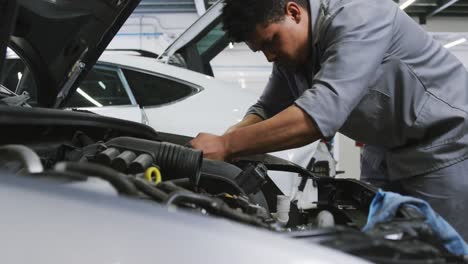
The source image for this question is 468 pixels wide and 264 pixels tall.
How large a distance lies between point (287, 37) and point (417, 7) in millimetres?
8339

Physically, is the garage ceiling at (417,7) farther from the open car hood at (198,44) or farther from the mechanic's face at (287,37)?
the mechanic's face at (287,37)

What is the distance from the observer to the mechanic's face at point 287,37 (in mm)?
1689

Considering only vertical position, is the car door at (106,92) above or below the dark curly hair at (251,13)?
→ below

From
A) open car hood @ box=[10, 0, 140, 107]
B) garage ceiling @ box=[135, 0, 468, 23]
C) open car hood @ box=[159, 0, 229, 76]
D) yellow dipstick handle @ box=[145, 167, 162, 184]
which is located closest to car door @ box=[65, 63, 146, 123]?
open car hood @ box=[159, 0, 229, 76]

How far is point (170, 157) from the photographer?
1343mm

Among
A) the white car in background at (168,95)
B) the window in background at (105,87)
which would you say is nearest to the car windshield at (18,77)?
the white car in background at (168,95)

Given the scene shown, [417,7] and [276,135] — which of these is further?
[417,7]

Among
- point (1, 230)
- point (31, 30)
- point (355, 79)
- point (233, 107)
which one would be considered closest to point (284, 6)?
point (355, 79)

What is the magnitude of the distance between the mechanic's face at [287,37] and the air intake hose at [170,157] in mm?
533

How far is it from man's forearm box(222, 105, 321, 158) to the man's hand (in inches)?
0.5

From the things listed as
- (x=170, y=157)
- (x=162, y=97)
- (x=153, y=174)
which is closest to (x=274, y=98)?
(x=170, y=157)

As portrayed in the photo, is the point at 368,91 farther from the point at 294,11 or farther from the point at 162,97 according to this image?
the point at 162,97

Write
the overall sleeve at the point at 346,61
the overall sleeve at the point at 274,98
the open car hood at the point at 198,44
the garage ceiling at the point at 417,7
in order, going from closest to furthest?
the overall sleeve at the point at 346,61
the overall sleeve at the point at 274,98
the open car hood at the point at 198,44
the garage ceiling at the point at 417,7

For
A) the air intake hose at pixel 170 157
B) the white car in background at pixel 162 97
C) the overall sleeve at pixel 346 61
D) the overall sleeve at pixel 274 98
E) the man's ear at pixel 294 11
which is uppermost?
the man's ear at pixel 294 11
